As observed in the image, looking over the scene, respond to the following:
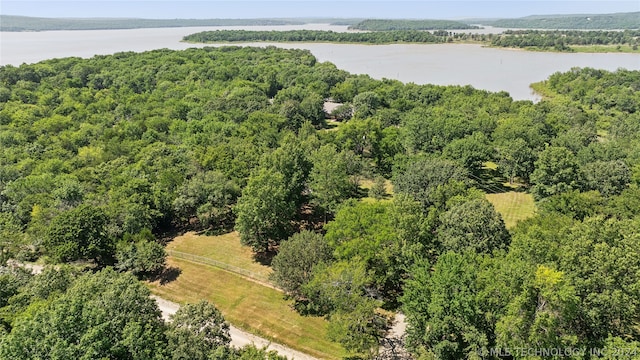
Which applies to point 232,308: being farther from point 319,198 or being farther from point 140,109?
point 140,109

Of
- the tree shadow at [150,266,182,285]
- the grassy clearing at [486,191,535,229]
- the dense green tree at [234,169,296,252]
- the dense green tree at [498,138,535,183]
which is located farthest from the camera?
the dense green tree at [498,138,535,183]

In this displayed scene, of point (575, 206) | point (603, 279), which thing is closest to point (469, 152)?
point (575, 206)

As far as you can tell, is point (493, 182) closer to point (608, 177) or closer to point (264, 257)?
point (608, 177)

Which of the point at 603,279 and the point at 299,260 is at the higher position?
the point at 603,279

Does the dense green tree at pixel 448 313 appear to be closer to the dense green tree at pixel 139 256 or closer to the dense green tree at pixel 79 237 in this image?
the dense green tree at pixel 139 256

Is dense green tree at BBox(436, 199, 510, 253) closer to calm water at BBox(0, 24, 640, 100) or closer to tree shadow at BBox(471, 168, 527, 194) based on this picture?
tree shadow at BBox(471, 168, 527, 194)

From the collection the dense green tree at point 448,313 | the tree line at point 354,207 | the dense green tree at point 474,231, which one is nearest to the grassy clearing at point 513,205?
the tree line at point 354,207

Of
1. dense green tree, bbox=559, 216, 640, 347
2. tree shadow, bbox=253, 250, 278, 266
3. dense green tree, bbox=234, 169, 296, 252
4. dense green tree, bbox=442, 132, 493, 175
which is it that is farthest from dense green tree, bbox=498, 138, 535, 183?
tree shadow, bbox=253, 250, 278, 266
